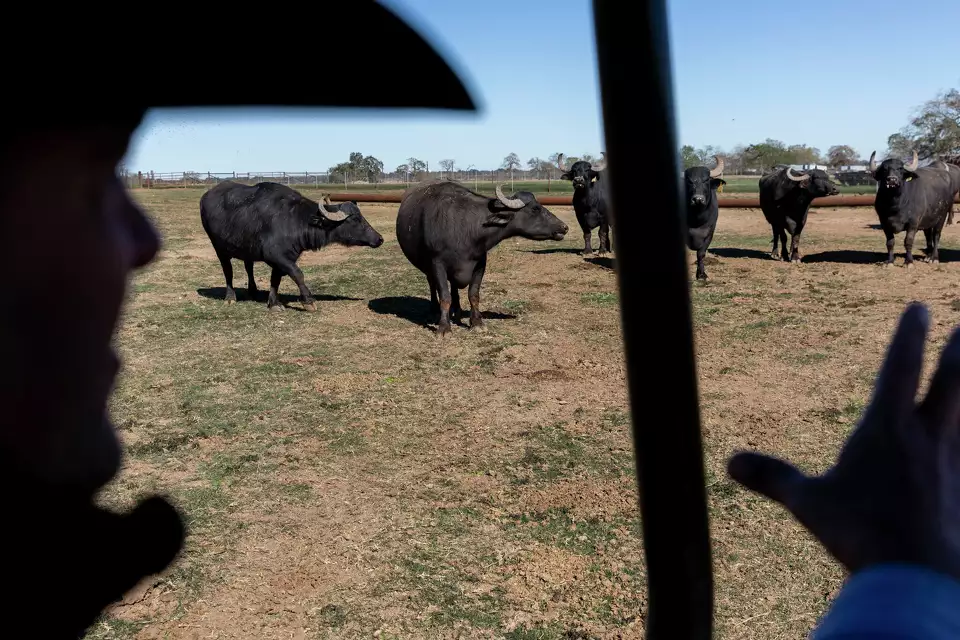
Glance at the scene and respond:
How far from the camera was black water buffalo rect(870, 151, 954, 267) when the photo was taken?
1378 cm

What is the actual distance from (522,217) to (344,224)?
11.0 ft

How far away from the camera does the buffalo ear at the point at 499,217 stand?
31.0ft

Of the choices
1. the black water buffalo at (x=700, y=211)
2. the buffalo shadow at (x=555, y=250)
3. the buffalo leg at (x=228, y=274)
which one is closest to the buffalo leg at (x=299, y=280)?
the buffalo leg at (x=228, y=274)

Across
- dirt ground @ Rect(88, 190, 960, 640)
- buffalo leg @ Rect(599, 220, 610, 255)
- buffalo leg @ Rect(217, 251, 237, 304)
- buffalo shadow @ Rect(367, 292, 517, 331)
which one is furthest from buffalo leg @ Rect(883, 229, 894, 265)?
buffalo leg @ Rect(217, 251, 237, 304)

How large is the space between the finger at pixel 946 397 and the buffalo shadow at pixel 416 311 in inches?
357

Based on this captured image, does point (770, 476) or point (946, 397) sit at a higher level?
point (946, 397)

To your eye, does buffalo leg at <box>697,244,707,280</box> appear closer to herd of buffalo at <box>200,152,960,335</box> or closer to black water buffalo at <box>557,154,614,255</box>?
herd of buffalo at <box>200,152,960,335</box>

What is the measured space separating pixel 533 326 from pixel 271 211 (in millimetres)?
4463

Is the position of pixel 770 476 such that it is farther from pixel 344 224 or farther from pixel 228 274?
pixel 228 274

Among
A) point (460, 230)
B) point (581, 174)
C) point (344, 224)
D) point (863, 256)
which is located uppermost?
point (581, 174)

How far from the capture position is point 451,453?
582cm

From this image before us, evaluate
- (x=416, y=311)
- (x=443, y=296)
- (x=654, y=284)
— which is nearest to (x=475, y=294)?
(x=443, y=296)

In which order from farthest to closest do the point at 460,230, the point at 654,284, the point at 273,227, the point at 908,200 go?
the point at 908,200
the point at 273,227
the point at 460,230
the point at 654,284

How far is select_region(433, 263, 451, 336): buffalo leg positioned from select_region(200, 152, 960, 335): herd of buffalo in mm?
13
